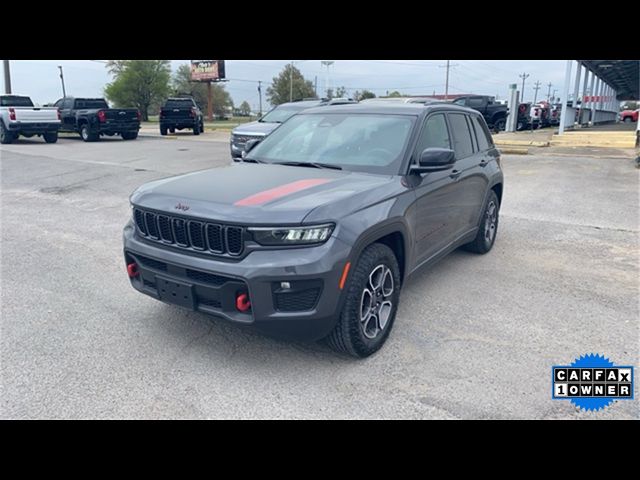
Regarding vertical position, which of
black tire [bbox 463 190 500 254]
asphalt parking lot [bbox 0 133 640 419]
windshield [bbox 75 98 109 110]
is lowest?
asphalt parking lot [bbox 0 133 640 419]

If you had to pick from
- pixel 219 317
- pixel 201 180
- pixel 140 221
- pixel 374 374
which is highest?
pixel 201 180

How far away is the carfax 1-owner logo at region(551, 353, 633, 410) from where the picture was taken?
10.3 feet

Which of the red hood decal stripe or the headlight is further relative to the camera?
the red hood decal stripe

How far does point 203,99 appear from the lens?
75.3m

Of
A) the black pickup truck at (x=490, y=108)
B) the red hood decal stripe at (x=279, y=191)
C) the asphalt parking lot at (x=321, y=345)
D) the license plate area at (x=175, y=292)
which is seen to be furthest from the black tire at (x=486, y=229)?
the black pickup truck at (x=490, y=108)

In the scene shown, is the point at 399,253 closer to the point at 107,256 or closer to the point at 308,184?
the point at 308,184

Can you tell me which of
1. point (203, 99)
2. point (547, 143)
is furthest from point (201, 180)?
point (203, 99)

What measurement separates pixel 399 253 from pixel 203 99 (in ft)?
251

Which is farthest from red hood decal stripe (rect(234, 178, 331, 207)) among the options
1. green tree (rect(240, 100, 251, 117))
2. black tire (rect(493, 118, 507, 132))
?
green tree (rect(240, 100, 251, 117))

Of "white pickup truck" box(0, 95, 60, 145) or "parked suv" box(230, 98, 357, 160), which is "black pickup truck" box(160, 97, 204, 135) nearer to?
"white pickup truck" box(0, 95, 60, 145)

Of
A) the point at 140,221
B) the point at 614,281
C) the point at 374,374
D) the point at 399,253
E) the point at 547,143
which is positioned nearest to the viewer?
the point at 374,374

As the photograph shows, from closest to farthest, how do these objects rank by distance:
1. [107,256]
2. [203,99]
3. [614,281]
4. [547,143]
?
[614,281] < [107,256] < [547,143] < [203,99]

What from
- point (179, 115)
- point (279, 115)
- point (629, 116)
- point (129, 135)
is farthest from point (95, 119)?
point (629, 116)

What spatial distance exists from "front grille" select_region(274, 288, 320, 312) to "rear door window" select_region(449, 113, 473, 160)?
8.65ft
